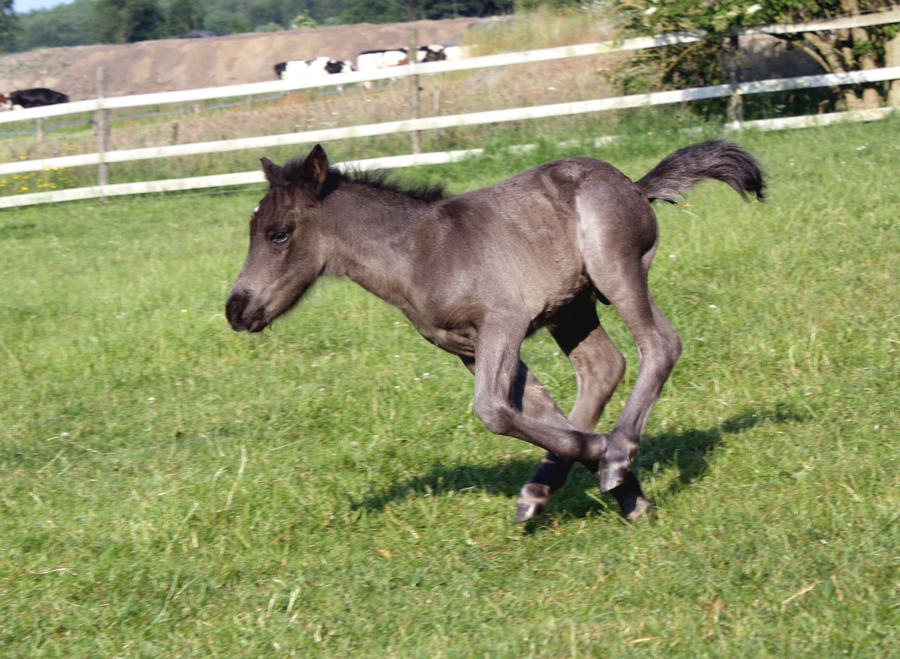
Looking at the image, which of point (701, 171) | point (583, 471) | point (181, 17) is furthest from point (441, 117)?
point (181, 17)

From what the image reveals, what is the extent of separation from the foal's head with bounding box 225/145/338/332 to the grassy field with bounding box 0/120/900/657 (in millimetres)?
1112

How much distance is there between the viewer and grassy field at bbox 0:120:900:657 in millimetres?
4074

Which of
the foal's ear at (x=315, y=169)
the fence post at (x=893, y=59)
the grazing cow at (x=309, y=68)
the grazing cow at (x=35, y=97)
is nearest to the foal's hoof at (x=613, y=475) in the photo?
the foal's ear at (x=315, y=169)

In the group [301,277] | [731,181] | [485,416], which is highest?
[731,181]

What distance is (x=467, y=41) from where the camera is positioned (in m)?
37.2

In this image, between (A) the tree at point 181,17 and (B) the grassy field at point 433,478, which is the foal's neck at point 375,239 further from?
(A) the tree at point 181,17

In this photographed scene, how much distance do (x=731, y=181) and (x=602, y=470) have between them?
174cm

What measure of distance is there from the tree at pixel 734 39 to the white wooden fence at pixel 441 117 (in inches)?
10.6

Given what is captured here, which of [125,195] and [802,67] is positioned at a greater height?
[802,67]

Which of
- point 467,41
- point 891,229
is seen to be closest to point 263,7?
point 467,41

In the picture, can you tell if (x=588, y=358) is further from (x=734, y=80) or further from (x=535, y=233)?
(x=734, y=80)

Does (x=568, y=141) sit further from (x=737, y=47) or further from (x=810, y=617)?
(x=810, y=617)

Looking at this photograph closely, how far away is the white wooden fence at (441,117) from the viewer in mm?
14195

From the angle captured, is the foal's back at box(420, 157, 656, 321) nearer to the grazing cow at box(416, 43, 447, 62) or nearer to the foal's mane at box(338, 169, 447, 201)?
the foal's mane at box(338, 169, 447, 201)
